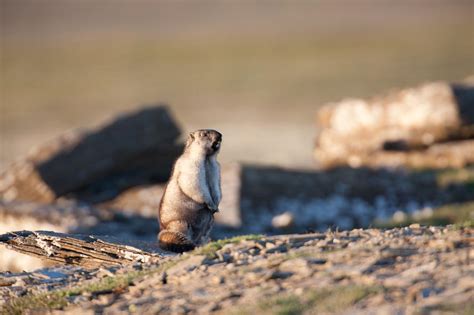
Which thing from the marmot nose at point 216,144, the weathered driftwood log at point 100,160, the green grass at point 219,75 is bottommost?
the marmot nose at point 216,144

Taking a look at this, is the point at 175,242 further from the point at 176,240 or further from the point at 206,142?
the point at 206,142

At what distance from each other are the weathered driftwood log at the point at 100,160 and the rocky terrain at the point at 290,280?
9256mm

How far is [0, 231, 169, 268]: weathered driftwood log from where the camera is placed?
9633 millimetres

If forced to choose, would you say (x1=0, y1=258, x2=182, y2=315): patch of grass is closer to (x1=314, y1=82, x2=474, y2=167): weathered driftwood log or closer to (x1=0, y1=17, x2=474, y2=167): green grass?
(x1=314, y1=82, x2=474, y2=167): weathered driftwood log

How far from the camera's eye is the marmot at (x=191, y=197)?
33.8 ft

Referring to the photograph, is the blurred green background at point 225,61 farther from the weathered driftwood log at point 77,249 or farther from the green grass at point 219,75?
the weathered driftwood log at point 77,249

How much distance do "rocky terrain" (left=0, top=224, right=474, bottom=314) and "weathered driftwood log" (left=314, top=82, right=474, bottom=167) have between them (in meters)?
12.6

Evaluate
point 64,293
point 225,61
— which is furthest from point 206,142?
point 225,61

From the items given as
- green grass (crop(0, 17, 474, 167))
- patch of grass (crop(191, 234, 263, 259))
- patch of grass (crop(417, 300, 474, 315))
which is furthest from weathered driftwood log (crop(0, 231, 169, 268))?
green grass (crop(0, 17, 474, 167))

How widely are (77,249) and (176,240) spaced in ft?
3.70

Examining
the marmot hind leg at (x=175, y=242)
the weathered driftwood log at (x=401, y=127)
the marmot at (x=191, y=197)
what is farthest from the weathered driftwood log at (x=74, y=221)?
the weathered driftwood log at (x=401, y=127)

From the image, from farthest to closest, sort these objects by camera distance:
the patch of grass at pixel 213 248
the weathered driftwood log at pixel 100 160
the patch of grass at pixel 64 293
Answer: the weathered driftwood log at pixel 100 160, the patch of grass at pixel 213 248, the patch of grass at pixel 64 293

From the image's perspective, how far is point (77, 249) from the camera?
382 inches

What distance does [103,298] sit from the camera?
7715 mm
